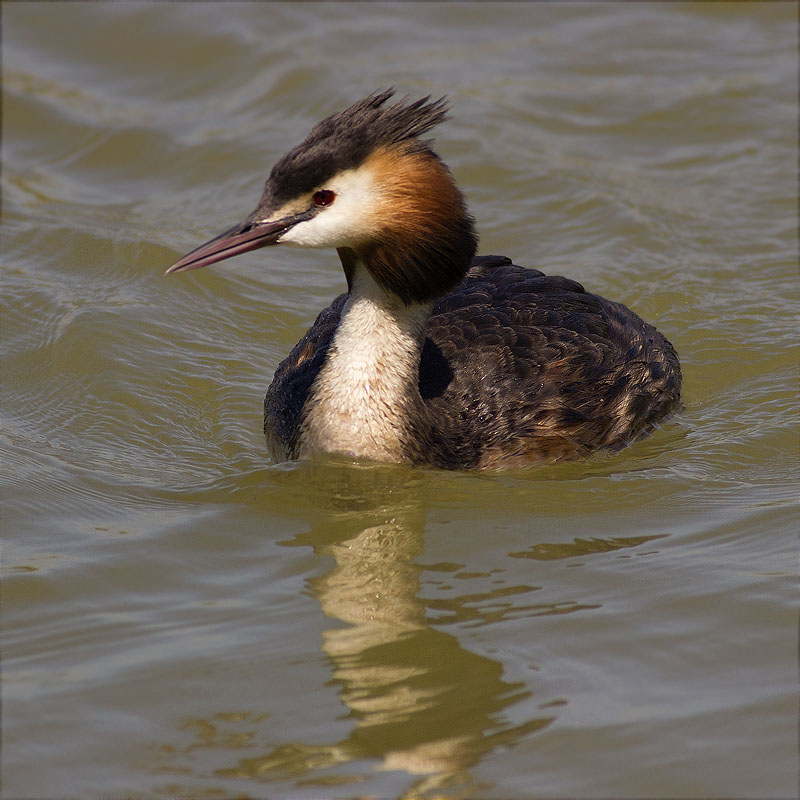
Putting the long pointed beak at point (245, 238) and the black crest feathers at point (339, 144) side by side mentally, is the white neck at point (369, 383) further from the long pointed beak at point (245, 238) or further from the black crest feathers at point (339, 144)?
the black crest feathers at point (339, 144)

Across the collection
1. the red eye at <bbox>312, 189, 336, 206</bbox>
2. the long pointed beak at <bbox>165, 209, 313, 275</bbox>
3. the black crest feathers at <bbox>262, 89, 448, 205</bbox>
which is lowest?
the long pointed beak at <bbox>165, 209, 313, 275</bbox>

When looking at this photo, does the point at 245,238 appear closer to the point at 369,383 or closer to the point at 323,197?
the point at 323,197

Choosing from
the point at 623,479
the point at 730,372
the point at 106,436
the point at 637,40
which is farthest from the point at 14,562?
the point at 637,40

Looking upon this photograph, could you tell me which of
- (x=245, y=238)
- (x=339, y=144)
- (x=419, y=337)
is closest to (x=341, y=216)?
(x=339, y=144)

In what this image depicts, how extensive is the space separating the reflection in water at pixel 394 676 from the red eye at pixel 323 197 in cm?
164

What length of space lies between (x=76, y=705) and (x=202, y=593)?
1.04 metres

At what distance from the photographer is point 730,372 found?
962cm

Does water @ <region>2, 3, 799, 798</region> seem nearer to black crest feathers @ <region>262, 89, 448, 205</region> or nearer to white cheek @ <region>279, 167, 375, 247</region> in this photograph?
white cheek @ <region>279, 167, 375, 247</region>

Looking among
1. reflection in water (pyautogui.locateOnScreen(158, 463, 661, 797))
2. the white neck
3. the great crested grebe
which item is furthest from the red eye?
reflection in water (pyautogui.locateOnScreen(158, 463, 661, 797))

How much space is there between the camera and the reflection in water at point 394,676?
543cm

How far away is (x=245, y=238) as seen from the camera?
7.16 meters

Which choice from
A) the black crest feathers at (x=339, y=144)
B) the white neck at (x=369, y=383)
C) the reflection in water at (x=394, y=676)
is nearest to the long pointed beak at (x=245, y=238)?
the black crest feathers at (x=339, y=144)

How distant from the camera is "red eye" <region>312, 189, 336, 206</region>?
7.09 m

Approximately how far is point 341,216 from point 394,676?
Result: 2406mm
